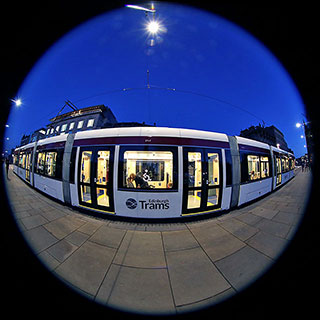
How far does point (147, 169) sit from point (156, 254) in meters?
2.01

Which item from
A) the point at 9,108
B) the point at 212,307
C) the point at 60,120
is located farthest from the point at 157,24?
the point at 212,307

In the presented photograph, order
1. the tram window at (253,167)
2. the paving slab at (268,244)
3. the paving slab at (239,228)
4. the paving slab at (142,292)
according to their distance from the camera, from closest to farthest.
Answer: the paving slab at (142,292)
the paving slab at (268,244)
the paving slab at (239,228)
the tram window at (253,167)

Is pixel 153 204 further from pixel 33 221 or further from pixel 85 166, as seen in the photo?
pixel 33 221

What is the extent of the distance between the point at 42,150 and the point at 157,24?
19.6 ft

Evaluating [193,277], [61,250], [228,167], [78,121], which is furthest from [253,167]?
[78,121]

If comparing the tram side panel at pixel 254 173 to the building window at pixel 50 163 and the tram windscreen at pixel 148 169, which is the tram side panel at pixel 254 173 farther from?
the building window at pixel 50 163

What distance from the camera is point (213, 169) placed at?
3.58m

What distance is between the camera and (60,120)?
166 inches

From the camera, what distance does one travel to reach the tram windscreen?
3.21m

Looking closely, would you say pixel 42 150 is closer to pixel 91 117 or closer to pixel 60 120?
pixel 60 120

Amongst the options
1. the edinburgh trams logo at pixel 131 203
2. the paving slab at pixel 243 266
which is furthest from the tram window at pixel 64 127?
the paving slab at pixel 243 266

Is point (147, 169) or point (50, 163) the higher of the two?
point (50, 163)

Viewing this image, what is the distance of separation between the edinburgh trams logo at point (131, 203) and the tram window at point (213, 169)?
2.53 metres

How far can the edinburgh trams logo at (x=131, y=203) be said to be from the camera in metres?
3.14
